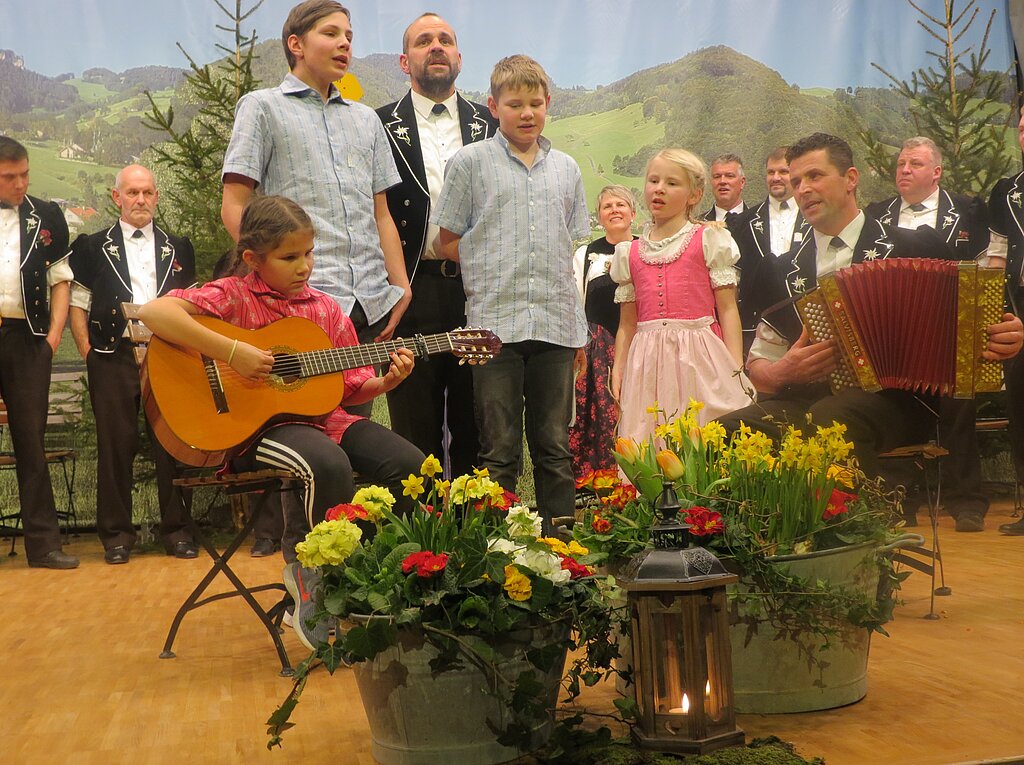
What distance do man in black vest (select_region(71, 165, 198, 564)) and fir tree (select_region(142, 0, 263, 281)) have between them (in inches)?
12.6

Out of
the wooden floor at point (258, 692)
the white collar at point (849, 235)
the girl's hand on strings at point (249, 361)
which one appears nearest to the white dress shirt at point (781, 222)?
the white collar at point (849, 235)

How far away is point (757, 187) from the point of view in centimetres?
612

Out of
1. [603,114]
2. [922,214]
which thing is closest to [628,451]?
[922,214]

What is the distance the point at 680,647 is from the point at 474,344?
47.9 inches

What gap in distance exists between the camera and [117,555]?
15.3 feet

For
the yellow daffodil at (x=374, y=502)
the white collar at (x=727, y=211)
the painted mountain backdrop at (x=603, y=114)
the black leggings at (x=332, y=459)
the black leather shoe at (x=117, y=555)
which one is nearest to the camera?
the yellow daffodil at (x=374, y=502)

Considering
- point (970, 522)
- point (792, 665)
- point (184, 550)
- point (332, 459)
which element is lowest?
point (184, 550)

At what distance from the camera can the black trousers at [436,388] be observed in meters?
3.25

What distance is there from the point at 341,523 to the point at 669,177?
1954 mm

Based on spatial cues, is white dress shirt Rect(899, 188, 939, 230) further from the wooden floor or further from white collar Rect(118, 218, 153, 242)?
white collar Rect(118, 218, 153, 242)

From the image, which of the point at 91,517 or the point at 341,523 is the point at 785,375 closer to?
the point at 341,523

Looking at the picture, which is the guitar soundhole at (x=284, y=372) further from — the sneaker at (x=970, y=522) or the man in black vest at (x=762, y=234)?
the sneaker at (x=970, y=522)

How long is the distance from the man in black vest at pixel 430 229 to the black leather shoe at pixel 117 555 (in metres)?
2.02

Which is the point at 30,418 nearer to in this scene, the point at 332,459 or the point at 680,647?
the point at 332,459
